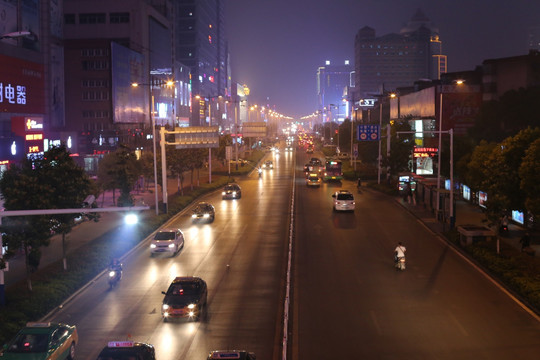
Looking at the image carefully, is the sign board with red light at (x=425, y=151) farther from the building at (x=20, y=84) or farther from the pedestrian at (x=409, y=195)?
the building at (x=20, y=84)

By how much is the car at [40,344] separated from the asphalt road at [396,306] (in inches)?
277

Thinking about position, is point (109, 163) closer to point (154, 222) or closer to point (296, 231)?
point (154, 222)

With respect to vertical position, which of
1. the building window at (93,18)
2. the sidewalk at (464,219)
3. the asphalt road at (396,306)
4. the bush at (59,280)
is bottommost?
the asphalt road at (396,306)

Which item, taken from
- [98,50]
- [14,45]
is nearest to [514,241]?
[14,45]

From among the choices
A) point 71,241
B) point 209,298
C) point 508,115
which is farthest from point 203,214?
point 508,115

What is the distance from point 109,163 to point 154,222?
1638cm

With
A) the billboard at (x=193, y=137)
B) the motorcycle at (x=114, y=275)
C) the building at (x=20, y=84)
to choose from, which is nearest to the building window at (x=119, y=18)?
the building at (x=20, y=84)

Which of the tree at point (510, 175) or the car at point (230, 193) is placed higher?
the tree at point (510, 175)

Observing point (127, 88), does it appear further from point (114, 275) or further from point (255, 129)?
point (114, 275)

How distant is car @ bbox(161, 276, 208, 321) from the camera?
841 inches

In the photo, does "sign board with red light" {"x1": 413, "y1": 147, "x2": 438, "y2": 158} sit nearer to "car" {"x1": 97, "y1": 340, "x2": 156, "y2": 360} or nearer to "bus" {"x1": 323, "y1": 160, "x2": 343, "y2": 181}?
"bus" {"x1": 323, "y1": 160, "x2": 343, "y2": 181}

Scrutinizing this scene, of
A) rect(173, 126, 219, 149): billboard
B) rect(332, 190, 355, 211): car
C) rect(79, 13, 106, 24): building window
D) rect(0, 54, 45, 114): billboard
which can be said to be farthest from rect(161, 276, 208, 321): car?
rect(79, 13, 106, 24): building window

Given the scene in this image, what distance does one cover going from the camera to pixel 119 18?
383ft

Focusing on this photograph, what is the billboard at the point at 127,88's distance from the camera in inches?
3905
